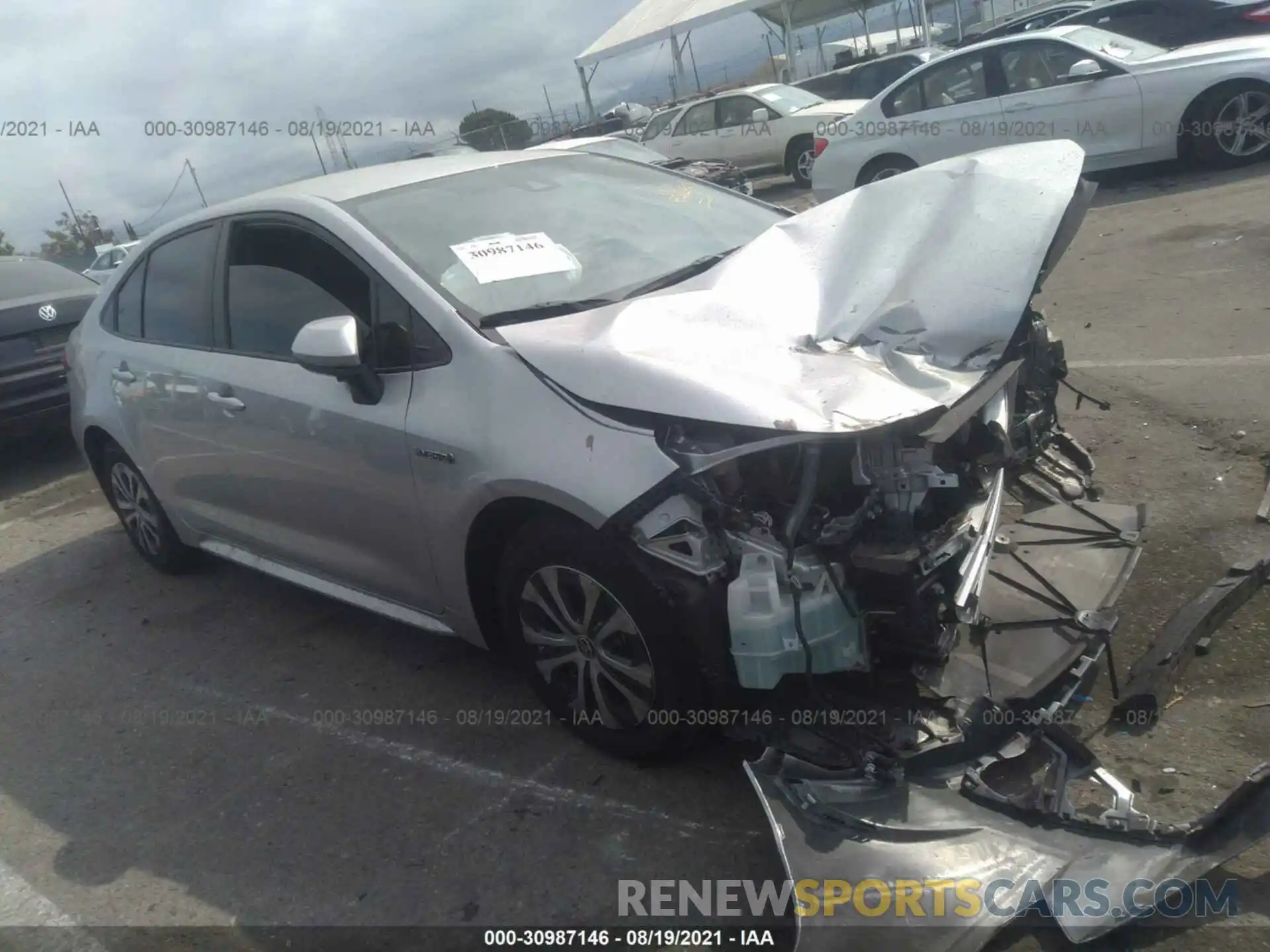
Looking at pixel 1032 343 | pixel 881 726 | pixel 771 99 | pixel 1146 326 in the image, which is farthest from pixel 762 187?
pixel 881 726

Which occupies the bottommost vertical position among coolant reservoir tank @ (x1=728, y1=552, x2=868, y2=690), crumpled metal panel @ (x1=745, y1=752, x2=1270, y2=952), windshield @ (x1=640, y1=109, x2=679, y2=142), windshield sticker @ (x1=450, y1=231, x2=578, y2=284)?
crumpled metal panel @ (x1=745, y1=752, x2=1270, y2=952)

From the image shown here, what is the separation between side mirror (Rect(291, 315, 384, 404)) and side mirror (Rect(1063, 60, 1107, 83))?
826 centimetres

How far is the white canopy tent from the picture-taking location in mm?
23875

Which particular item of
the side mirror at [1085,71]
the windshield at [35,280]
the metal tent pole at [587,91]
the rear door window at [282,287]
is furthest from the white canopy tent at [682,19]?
the rear door window at [282,287]

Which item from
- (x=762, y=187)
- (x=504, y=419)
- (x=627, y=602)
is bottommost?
(x=762, y=187)

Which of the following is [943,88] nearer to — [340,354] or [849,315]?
[849,315]

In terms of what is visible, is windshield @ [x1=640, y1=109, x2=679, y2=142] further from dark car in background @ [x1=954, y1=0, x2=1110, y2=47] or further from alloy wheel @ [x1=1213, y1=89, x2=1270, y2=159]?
alloy wheel @ [x1=1213, y1=89, x2=1270, y2=159]

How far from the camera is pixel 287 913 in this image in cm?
284

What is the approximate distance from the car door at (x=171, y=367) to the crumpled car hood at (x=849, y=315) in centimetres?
182

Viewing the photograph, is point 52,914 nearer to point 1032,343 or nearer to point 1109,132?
point 1032,343

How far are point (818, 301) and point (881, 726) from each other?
1.30 metres

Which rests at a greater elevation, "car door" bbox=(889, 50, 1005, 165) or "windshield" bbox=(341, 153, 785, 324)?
"windshield" bbox=(341, 153, 785, 324)

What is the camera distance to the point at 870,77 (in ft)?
54.1

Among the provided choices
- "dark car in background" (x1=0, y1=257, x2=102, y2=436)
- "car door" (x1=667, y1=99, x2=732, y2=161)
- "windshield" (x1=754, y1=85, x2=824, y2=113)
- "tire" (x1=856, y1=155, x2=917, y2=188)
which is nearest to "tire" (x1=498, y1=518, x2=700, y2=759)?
"dark car in background" (x1=0, y1=257, x2=102, y2=436)
